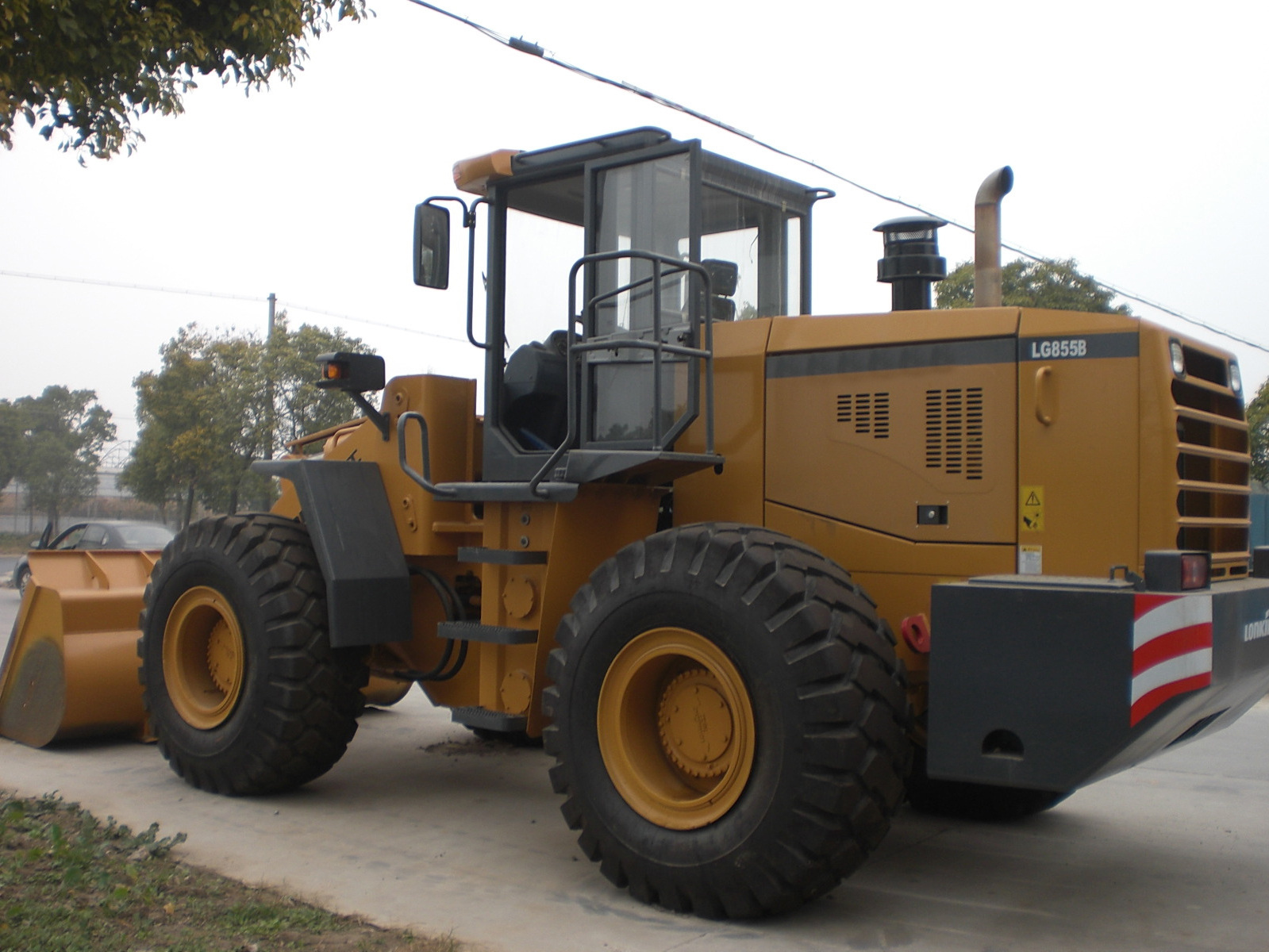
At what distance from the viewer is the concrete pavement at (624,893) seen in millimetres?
4207

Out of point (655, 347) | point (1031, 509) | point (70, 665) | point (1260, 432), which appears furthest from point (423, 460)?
point (1260, 432)

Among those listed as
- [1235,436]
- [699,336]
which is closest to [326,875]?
[699,336]

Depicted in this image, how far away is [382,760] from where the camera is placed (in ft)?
23.5

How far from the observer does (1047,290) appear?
18.4 meters

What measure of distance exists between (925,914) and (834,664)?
3.77ft

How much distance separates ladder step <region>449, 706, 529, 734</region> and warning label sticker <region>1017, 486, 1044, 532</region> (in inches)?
89.7

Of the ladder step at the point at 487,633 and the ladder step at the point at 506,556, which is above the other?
the ladder step at the point at 506,556

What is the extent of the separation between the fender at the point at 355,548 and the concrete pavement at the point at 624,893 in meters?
0.93

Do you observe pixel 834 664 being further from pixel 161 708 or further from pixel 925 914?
pixel 161 708

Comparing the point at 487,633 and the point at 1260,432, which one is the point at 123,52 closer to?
the point at 487,633

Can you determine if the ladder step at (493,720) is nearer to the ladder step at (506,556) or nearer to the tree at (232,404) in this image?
the ladder step at (506,556)

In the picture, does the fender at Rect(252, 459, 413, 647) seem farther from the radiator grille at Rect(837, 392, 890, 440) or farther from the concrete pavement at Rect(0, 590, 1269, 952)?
the radiator grille at Rect(837, 392, 890, 440)

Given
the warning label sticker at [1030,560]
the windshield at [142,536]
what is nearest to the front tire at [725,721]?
the warning label sticker at [1030,560]

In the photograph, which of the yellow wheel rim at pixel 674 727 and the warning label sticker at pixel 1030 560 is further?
the warning label sticker at pixel 1030 560
